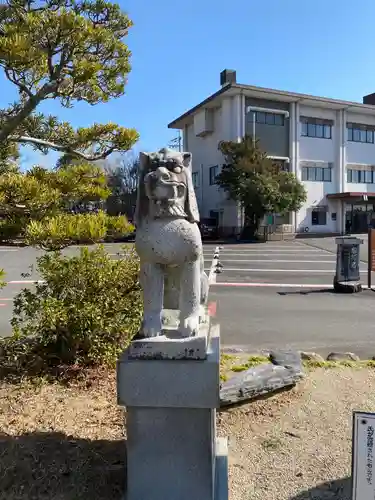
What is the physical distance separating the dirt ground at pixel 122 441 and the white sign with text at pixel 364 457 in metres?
0.93

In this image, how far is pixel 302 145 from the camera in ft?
95.9

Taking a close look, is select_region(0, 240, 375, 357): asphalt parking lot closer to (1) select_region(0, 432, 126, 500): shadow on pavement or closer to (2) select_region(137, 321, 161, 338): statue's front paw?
(1) select_region(0, 432, 126, 500): shadow on pavement

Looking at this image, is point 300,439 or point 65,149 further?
point 65,149

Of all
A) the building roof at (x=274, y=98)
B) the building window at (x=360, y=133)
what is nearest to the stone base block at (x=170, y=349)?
the building roof at (x=274, y=98)

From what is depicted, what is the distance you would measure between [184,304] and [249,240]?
80.5 feet

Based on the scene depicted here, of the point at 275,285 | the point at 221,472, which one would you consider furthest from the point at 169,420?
the point at 275,285

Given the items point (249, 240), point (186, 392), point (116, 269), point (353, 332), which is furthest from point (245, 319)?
point (249, 240)

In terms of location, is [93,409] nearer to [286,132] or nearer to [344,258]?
[344,258]

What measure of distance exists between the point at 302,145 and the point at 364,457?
29.3 metres

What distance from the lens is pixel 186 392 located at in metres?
2.38

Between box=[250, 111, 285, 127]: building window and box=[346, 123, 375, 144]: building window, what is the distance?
5710mm

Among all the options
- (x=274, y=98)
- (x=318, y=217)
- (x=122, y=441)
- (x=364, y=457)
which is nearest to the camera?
(x=364, y=457)

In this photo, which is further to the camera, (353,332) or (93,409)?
(353,332)

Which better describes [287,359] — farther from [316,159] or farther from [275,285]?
[316,159]
